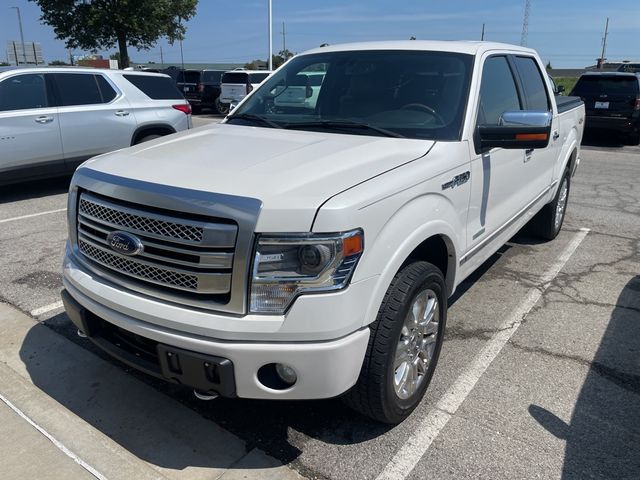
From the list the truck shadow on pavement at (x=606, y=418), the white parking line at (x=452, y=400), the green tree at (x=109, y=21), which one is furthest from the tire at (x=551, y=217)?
the green tree at (x=109, y=21)

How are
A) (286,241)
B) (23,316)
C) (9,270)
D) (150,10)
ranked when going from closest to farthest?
(286,241)
(23,316)
(9,270)
(150,10)

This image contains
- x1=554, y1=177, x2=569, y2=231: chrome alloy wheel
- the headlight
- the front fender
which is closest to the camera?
the headlight

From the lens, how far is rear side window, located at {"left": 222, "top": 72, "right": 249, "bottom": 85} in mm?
19859

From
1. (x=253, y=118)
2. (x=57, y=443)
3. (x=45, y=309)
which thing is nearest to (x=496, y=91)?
(x=253, y=118)

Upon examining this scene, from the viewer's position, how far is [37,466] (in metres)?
2.55

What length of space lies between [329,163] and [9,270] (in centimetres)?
374

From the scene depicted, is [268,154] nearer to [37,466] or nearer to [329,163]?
[329,163]

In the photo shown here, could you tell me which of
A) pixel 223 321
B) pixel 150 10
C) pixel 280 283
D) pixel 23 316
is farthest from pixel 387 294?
pixel 150 10

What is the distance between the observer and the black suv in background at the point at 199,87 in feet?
72.4

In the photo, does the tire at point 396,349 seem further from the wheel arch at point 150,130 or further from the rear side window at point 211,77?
the rear side window at point 211,77

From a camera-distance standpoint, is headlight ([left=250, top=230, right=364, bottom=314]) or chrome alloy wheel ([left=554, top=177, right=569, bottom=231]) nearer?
headlight ([left=250, top=230, right=364, bottom=314])

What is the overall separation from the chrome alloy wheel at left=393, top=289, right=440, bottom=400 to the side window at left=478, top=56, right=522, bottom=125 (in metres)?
1.29

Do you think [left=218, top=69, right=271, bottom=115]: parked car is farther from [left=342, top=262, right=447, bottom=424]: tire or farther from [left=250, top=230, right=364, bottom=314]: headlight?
[left=250, top=230, right=364, bottom=314]: headlight

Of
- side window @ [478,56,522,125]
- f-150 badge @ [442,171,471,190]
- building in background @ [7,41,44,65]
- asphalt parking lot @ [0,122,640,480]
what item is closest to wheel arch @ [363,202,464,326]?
f-150 badge @ [442,171,471,190]
